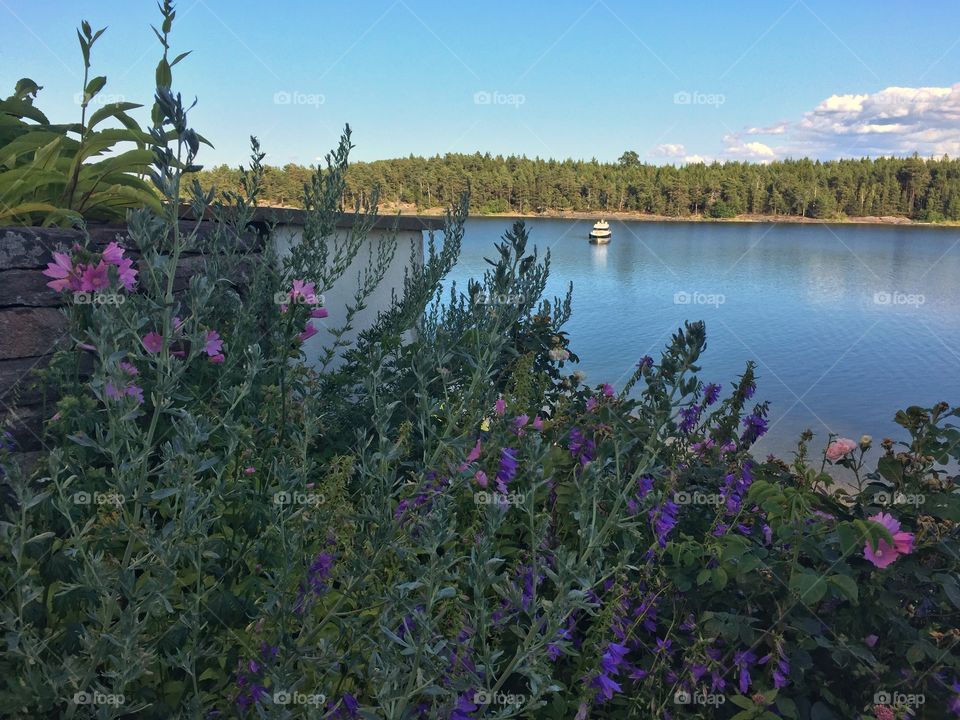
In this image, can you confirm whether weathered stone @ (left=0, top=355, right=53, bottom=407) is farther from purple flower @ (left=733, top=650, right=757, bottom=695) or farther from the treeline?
the treeline

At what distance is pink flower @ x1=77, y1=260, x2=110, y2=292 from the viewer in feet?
7.98

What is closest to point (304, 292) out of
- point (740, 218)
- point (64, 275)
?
point (64, 275)

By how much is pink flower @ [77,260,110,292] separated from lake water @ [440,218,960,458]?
1.46 m

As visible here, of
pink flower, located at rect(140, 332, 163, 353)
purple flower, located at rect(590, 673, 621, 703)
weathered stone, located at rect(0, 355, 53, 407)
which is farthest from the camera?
weathered stone, located at rect(0, 355, 53, 407)

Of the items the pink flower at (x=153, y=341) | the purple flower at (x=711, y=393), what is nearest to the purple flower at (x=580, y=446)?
the purple flower at (x=711, y=393)

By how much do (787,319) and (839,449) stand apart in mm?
17878

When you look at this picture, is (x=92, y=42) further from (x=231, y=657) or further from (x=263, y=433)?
(x=231, y=657)

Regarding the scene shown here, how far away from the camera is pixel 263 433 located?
2.40 metres

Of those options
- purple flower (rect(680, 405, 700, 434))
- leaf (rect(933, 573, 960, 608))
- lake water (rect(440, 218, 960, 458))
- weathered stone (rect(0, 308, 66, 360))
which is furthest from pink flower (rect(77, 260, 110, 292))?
leaf (rect(933, 573, 960, 608))

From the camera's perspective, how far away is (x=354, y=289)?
5262 mm

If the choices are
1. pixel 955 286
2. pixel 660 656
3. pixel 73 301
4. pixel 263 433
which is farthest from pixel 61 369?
pixel 955 286

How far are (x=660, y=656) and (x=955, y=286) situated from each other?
107 feet

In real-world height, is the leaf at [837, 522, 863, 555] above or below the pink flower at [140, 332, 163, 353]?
below

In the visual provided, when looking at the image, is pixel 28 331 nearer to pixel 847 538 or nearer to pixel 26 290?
pixel 26 290
